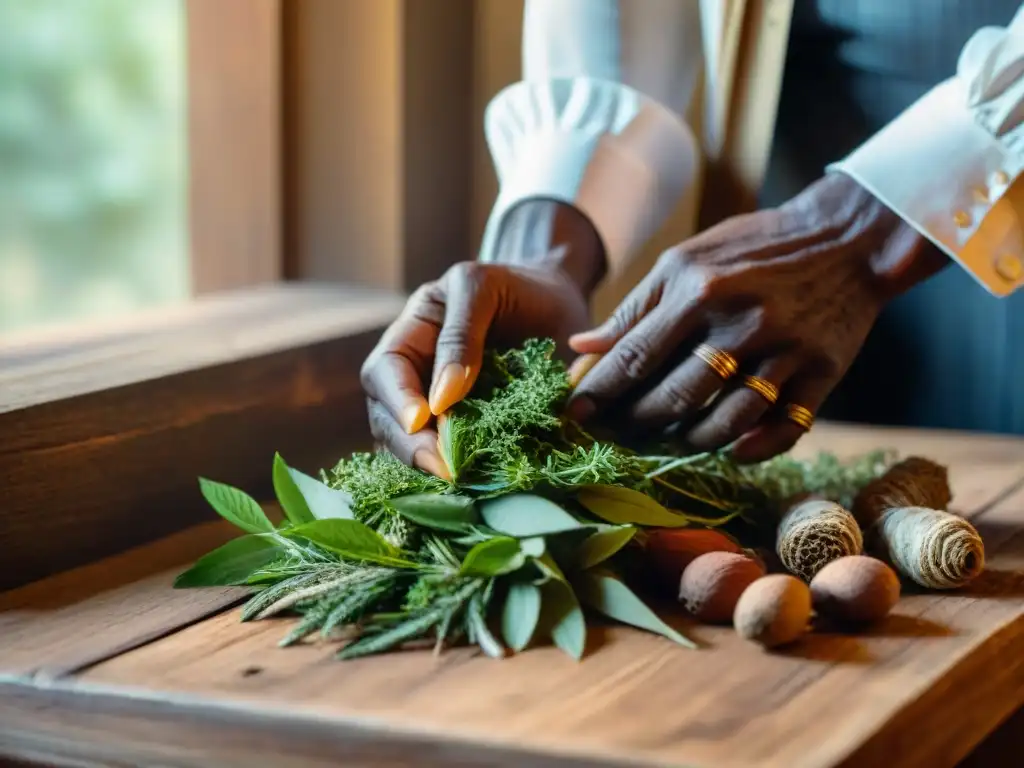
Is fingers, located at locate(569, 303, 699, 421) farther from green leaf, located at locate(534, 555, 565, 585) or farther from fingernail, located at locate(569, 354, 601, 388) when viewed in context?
green leaf, located at locate(534, 555, 565, 585)

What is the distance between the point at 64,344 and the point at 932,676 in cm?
71

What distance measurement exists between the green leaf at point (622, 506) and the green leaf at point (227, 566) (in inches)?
7.3

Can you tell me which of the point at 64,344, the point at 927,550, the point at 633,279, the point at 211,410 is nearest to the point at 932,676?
the point at 927,550

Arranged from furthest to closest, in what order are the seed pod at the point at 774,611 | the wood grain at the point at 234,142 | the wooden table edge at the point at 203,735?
the wood grain at the point at 234,142 < the seed pod at the point at 774,611 < the wooden table edge at the point at 203,735

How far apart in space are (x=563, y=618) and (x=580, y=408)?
207mm

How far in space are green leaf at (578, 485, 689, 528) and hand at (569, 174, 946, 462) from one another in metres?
0.11

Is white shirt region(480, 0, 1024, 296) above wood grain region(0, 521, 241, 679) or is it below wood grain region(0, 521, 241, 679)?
above

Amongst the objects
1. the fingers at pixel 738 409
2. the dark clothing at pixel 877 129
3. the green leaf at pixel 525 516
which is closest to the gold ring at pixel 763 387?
the fingers at pixel 738 409

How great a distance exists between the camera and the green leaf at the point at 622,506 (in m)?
0.76

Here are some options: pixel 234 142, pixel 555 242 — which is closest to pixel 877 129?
pixel 555 242

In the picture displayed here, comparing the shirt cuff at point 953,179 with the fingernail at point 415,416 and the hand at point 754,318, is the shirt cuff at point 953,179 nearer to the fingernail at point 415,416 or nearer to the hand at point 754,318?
the hand at point 754,318

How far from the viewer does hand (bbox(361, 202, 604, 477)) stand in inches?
32.5

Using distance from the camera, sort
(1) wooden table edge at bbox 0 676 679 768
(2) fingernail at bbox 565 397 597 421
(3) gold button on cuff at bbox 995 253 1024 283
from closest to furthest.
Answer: (1) wooden table edge at bbox 0 676 679 768, (2) fingernail at bbox 565 397 597 421, (3) gold button on cuff at bbox 995 253 1024 283

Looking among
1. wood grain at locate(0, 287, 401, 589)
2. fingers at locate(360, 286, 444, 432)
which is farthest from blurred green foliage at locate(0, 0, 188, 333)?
fingers at locate(360, 286, 444, 432)
